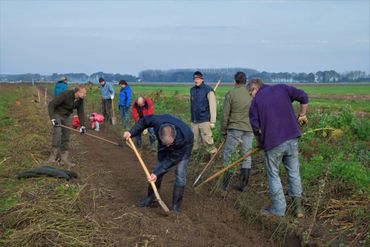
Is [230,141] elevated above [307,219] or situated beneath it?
elevated above

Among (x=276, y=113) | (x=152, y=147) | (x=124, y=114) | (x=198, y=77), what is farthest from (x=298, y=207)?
(x=124, y=114)

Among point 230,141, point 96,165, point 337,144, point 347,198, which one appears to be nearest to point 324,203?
point 347,198

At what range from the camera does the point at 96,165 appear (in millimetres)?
9008

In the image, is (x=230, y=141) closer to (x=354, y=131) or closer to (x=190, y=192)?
(x=190, y=192)

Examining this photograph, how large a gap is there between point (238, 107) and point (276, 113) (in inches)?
58.5

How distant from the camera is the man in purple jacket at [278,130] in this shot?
18.0 ft

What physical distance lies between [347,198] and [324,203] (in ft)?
1.07

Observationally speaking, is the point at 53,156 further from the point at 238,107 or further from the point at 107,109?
the point at 107,109

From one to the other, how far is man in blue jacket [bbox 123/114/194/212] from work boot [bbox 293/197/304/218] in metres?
1.50

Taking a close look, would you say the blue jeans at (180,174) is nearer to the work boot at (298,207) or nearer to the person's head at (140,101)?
the work boot at (298,207)

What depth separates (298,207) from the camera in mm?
5664

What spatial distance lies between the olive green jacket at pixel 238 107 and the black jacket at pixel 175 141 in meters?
1.29

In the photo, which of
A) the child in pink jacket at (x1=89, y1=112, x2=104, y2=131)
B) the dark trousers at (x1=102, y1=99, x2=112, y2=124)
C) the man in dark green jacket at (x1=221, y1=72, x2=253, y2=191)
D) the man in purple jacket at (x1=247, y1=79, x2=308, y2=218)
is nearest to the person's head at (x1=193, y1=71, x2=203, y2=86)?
the man in dark green jacket at (x1=221, y1=72, x2=253, y2=191)

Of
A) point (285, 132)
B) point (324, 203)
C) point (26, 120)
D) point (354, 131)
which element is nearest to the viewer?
point (285, 132)
